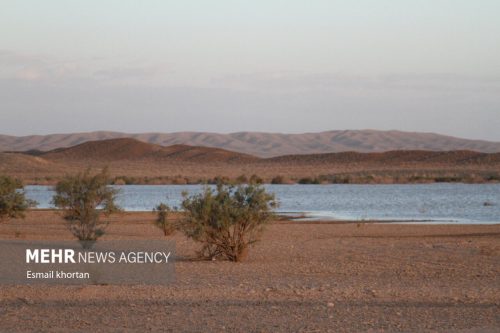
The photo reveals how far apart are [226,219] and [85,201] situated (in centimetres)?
525

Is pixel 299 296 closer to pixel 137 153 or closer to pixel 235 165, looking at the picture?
pixel 235 165

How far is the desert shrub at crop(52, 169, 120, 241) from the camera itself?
75.0 ft

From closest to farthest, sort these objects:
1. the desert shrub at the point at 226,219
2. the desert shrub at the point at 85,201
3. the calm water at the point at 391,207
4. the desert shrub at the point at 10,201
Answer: the desert shrub at the point at 226,219
the desert shrub at the point at 85,201
the desert shrub at the point at 10,201
the calm water at the point at 391,207

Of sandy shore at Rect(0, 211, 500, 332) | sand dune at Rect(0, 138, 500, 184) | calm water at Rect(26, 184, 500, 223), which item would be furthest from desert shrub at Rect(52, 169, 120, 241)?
sand dune at Rect(0, 138, 500, 184)

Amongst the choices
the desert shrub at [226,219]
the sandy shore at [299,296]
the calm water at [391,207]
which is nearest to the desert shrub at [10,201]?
the calm water at [391,207]

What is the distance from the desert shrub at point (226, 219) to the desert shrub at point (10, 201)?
32.2 ft

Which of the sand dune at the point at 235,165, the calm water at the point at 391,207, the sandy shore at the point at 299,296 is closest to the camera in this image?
the sandy shore at the point at 299,296

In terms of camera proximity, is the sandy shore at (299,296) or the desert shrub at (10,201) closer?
the sandy shore at (299,296)

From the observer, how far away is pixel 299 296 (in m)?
13.4

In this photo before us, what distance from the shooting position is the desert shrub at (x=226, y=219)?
20.0 meters

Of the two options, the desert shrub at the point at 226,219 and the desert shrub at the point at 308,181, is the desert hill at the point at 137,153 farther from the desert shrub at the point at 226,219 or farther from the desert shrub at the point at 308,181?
the desert shrub at the point at 226,219

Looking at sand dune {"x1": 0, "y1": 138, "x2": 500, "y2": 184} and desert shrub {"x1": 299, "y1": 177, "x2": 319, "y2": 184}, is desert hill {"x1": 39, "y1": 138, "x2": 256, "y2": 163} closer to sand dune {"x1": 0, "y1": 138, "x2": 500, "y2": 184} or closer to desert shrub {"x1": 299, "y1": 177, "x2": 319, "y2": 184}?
sand dune {"x1": 0, "y1": 138, "x2": 500, "y2": 184}

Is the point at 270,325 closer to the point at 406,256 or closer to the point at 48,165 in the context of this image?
the point at 406,256

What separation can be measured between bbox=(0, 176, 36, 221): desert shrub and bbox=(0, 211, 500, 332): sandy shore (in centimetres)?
841
